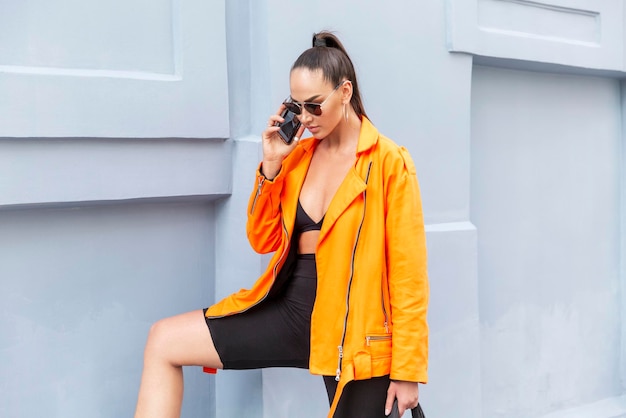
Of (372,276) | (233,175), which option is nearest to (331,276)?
(372,276)

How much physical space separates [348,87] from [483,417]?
280 cm

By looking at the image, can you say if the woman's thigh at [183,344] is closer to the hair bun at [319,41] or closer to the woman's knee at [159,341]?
the woman's knee at [159,341]

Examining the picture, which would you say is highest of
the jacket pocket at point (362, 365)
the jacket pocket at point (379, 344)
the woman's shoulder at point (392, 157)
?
the woman's shoulder at point (392, 157)

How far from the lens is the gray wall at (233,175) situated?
3242 mm

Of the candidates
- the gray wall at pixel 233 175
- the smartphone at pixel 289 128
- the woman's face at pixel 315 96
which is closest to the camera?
the woman's face at pixel 315 96

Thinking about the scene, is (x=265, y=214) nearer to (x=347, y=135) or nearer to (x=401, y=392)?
(x=347, y=135)

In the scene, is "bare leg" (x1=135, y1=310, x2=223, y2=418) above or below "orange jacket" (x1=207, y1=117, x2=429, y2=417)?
below

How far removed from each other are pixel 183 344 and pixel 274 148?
82cm

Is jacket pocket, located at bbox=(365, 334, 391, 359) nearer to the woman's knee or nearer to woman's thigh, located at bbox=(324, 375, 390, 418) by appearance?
woman's thigh, located at bbox=(324, 375, 390, 418)

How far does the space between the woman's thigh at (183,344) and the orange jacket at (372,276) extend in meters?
0.41

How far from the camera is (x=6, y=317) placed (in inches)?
127

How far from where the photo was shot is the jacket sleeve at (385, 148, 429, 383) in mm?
2795

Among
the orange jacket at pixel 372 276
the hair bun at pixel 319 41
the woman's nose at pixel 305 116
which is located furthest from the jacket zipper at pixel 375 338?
the hair bun at pixel 319 41

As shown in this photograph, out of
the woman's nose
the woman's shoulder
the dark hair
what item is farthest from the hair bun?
the woman's shoulder
